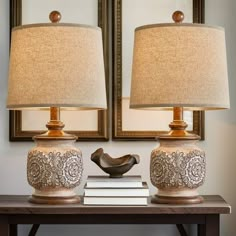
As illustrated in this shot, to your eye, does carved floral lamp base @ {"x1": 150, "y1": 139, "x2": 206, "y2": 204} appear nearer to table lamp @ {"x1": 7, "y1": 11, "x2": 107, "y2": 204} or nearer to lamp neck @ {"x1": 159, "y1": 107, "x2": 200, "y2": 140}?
lamp neck @ {"x1": 159, "y1": 107, "x2": 200, "y2": 140}

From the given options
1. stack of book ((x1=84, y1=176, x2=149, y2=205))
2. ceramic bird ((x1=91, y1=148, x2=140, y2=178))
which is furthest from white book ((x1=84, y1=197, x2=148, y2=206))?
ceramic bird ((x1=91, y1=148, x2=140, y2=178))

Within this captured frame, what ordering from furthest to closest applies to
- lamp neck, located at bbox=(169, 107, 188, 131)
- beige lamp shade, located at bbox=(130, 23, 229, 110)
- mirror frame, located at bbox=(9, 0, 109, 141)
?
mirror frame, located at bbox=(9, 0, 109, 141) < lamp neck, located at bbox=(169, 107, 188, 131) < beige lamp shade, located at bbox=(130, 23, 229, 110)

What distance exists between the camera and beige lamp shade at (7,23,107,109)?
1.42 m

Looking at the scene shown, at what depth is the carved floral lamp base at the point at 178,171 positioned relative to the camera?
1474 millimetres

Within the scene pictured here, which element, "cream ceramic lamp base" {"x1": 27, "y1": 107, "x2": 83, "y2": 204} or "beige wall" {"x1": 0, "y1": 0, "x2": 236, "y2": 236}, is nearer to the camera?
"cream ceramic lamp base" {"x1": 27, "y1": 107, "x2": 83, "y2": 204}

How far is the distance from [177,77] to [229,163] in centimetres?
50

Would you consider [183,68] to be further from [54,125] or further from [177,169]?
[54,125]

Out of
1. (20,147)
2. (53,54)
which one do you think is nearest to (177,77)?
(53,54)

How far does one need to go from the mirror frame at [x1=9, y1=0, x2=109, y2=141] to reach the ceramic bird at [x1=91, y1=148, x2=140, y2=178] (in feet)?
0.68

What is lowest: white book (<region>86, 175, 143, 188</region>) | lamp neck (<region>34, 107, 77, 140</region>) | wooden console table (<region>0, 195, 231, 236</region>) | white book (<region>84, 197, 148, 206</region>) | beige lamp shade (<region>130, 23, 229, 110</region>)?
→ wooden console table (<region>0, 195, 231, 236</region>)

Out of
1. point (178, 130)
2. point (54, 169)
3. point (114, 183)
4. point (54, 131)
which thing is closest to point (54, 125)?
point (54, 131)

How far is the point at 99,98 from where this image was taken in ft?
4.84

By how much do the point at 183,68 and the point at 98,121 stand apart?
0.45 metres

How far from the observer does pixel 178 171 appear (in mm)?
1473
